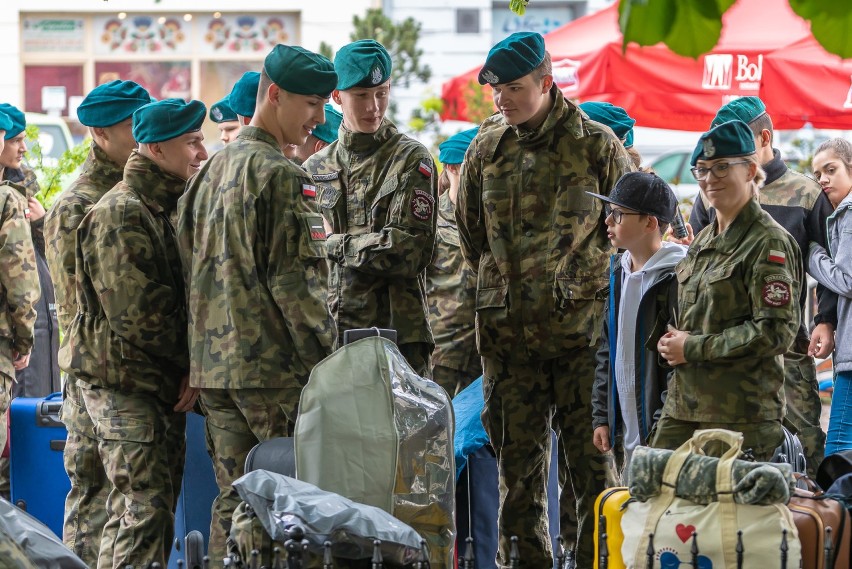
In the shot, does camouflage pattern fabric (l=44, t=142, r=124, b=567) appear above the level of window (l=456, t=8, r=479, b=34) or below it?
below

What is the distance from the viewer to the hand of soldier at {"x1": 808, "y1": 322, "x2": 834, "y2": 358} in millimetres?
7324

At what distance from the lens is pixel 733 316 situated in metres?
5.28

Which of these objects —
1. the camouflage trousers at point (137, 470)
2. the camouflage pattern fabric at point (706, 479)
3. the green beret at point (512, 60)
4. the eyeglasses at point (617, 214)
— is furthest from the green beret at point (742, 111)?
the camouflage trousers at point (137, 470)

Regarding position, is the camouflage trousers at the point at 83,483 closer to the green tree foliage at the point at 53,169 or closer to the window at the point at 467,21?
the green tree foliage at the point at 53,169

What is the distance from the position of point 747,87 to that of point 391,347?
6.03 m

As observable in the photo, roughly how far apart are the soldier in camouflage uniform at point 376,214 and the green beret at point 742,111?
1.68 meters

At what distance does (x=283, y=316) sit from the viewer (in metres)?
5.29

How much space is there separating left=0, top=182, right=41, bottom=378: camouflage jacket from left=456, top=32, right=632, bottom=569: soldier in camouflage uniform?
2.71 m

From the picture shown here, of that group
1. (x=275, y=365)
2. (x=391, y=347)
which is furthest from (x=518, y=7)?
(x=275, y=365)

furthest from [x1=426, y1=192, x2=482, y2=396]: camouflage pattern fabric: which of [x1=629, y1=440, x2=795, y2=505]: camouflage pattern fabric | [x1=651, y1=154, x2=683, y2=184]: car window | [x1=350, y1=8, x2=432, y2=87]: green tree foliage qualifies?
[x1=350, y1=8, x2=432, y2=87]: green tree foliage

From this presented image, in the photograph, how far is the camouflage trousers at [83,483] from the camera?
598cm

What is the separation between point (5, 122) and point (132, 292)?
9.87ft

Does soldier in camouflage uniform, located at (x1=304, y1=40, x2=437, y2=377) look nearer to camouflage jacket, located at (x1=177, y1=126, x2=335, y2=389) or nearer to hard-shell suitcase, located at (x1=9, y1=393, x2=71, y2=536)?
camouflage jacket, located at (x1=177, y1=126, x2=335, y2=389)

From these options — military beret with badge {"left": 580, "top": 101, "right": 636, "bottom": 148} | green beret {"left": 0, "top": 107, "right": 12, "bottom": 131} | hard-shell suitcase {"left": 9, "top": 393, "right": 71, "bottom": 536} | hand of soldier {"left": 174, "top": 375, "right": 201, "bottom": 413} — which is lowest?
hard-shell suitcase {"left": 9, "top": 393, "right": 71, "bottom": 536}
